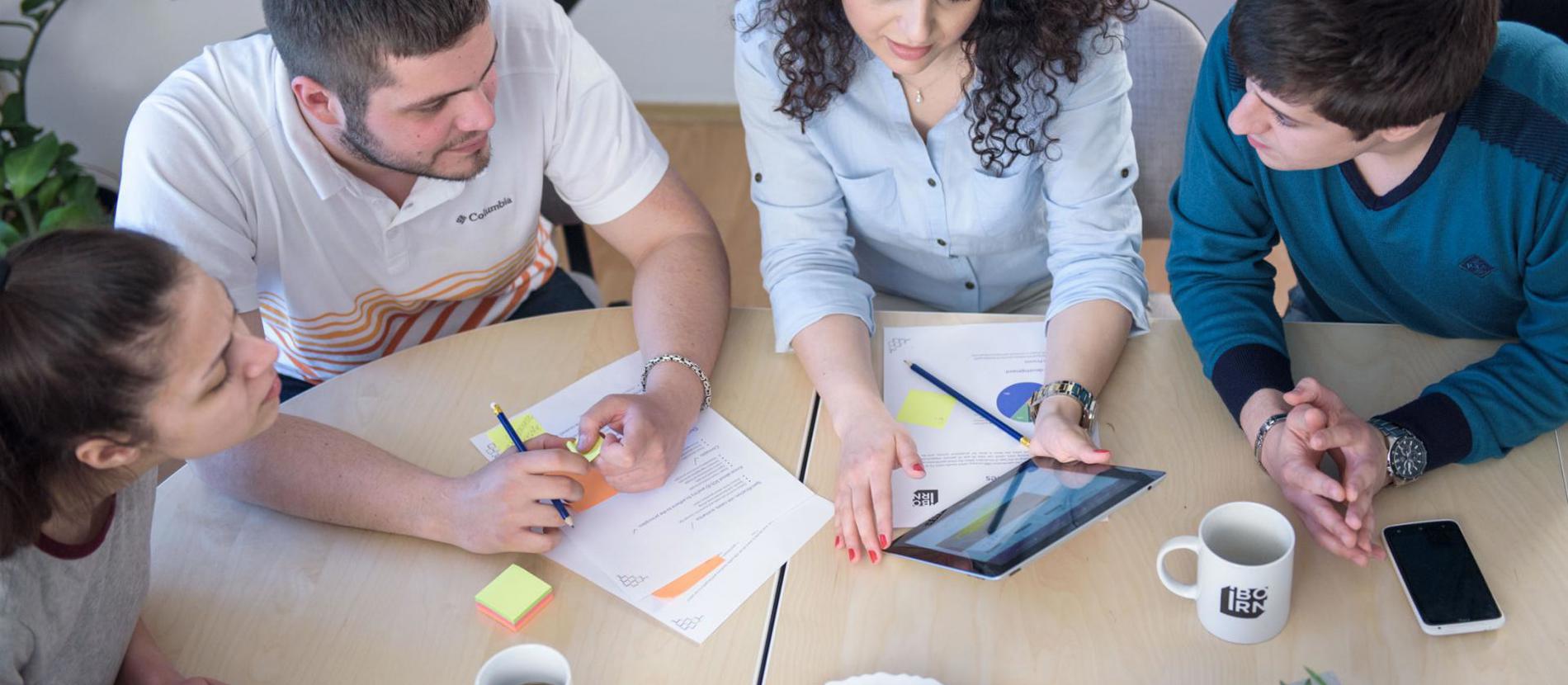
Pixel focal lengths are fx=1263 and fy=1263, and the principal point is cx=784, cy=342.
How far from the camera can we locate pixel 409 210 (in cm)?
158

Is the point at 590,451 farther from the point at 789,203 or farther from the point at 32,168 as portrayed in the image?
the point at 32,168

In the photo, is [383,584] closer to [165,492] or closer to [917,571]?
[165,492]

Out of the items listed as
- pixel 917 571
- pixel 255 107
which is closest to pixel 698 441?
pixel 917 571

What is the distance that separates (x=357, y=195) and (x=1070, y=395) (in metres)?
0.88

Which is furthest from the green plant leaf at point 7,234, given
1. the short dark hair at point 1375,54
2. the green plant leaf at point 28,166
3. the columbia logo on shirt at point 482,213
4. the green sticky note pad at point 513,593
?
the short dark hair at point 1375,54

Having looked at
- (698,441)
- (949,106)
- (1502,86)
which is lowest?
(698,441)

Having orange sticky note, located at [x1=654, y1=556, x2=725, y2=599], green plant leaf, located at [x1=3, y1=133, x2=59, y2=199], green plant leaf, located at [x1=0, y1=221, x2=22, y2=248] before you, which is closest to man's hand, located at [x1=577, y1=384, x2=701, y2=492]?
orange sticky note, located at [x1=654, y1=556, x2=725, y2=599]

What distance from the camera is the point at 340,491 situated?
1.29 meters

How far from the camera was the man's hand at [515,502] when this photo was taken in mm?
1237

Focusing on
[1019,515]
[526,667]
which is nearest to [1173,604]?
[1019,515]

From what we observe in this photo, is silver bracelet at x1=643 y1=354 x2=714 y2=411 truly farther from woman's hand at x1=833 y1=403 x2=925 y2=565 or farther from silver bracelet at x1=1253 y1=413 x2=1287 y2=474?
silver bracelet at x1=1253 y1=413 x2=1287 y2=474

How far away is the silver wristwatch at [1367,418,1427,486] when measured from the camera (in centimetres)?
124

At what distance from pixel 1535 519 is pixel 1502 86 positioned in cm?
43

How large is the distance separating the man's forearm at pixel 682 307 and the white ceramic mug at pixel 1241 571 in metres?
0.57
